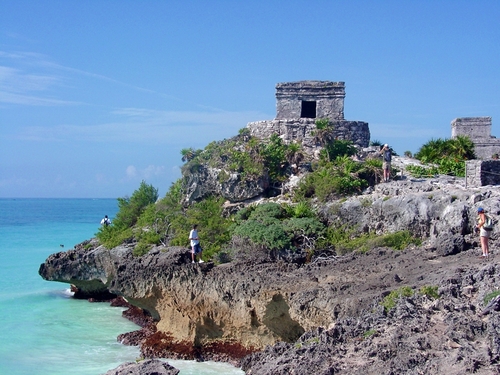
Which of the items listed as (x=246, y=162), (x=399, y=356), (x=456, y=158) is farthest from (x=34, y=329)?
(x=456, y=158)

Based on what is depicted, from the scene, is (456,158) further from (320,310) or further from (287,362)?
(287,362)

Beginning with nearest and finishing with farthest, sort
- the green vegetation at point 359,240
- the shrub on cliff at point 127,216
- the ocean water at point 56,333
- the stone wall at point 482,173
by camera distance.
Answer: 1. the ocean water at point 56,333
2. the green vegetation at point 359,240
3. the stone wall at point 482,173
4. the shrub on cliff at point 127,216

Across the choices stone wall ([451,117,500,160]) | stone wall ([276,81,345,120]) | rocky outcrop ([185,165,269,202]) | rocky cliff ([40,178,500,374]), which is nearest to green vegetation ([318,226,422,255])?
rocky cliff ([40,178,500,374])

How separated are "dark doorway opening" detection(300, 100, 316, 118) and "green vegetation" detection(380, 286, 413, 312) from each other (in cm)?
1262

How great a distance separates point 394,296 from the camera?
29.2 feet

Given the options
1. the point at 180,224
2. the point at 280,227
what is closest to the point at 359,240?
the point at 280,227

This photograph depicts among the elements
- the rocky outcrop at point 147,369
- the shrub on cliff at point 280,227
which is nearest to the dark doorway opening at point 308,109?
the shrub on cliff at point 280,227

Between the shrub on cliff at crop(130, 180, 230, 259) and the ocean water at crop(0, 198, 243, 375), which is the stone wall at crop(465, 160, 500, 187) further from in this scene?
the ocean water at crop(0, 198, 243, 375)

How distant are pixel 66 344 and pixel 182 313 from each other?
342 centimetres

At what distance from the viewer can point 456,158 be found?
66.5ft

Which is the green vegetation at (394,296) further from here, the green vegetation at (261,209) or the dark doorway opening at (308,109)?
the dark doorway opening at (308,109)

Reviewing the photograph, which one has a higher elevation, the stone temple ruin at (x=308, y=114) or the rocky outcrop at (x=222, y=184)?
the stone temple ruin at (x=308, y=114)

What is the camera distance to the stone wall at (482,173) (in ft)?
50.9

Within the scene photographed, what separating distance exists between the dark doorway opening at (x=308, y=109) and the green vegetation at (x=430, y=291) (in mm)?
12895
